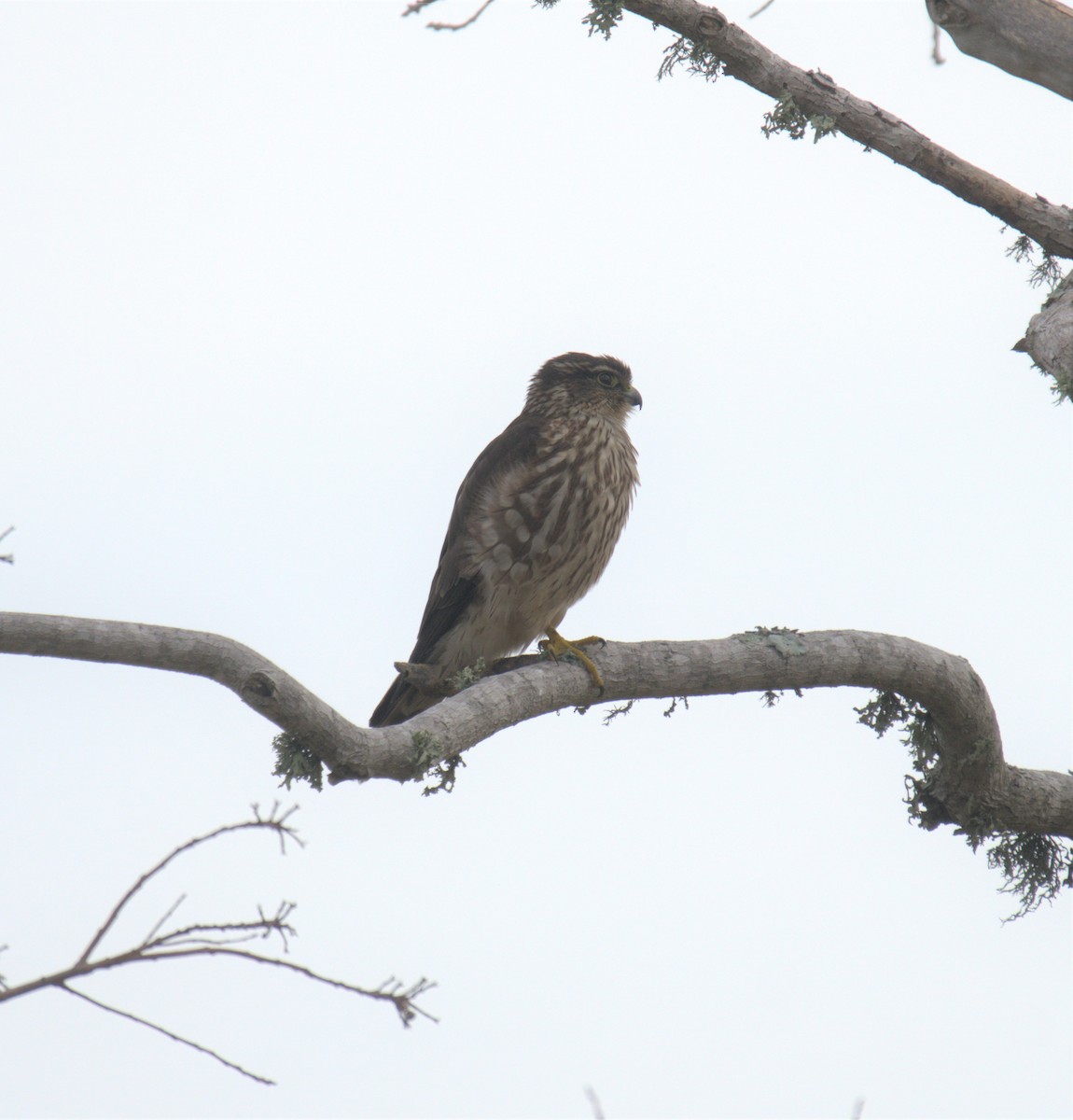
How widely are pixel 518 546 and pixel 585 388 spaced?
1080 mm

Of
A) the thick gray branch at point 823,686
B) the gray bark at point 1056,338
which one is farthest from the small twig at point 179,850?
the gray bark at point 1056,338

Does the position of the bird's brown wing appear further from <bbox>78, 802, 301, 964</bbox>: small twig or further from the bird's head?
<bbox>78, 802, 301, 964</bbox>: small twig

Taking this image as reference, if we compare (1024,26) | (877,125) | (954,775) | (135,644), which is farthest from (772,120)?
(135,644)

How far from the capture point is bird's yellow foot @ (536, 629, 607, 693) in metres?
3.78

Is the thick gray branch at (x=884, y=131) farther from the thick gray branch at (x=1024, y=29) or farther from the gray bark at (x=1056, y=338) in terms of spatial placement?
the thick gray branch at (x=1024, y=29)

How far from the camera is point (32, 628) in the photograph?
7.69ft

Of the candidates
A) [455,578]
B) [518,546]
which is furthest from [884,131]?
[455,578]

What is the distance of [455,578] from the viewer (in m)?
4.88

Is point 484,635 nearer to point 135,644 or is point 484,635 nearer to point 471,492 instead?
point 471,492

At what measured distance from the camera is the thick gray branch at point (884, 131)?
3.52 metres

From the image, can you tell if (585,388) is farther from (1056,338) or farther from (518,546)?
(1056,338)

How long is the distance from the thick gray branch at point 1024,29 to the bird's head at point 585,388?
8.42ft

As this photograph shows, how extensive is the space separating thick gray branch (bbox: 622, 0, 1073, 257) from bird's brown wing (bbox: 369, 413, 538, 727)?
1.88 meters

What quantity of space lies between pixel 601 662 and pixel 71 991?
2016mm
